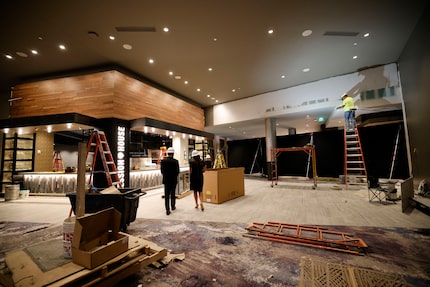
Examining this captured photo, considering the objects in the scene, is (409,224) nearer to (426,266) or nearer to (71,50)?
(426,266)

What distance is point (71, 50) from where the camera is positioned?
6.05 m

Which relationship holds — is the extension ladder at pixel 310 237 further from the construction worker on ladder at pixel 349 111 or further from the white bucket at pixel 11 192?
the white bucket at pixel 11 192

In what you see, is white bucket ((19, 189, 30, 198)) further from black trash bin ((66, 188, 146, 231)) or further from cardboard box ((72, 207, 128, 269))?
cardboard box ((72, 207, 128, 269))

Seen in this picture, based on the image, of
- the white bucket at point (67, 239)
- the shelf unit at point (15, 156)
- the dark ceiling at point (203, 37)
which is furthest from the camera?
the shelf unit at point (15, 156)

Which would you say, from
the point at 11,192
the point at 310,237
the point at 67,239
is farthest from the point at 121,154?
the point at 310,237

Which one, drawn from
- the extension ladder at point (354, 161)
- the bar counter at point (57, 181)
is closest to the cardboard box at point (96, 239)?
the bar counter at point (57, 181)

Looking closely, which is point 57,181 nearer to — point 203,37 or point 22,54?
point 22,54

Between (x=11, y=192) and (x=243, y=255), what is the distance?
8.77 m

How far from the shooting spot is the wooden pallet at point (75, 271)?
149cm

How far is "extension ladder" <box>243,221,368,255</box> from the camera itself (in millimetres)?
2482

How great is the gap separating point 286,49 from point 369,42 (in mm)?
2753

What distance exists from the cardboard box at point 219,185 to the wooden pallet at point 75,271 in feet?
10.4

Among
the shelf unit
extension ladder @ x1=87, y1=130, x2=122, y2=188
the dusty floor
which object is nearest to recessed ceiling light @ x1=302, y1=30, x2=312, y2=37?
the dusty floor

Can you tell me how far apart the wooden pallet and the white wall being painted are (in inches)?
382
